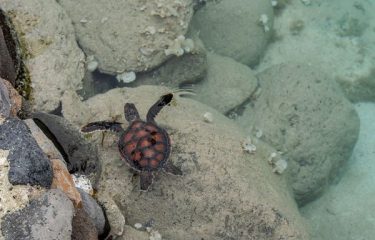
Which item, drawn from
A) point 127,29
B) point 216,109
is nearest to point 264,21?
point 216,109

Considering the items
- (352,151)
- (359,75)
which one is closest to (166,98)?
(352,151)

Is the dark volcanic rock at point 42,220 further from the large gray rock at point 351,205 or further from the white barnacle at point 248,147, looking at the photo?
the large gray rock at point 351,205

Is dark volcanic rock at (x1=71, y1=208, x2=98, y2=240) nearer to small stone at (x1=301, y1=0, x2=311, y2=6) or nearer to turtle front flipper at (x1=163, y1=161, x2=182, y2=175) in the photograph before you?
turtle front flipper at (x1=163, y1=161, x2=182, y2=175)

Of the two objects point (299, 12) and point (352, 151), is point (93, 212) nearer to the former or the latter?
point (352, 151)

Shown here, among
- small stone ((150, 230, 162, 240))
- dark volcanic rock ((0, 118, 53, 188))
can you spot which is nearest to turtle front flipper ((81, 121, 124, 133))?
small stone ((150, 230, 162, 240))

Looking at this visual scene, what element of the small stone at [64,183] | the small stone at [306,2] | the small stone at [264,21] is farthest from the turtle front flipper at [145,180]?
the small stone at [306,2]

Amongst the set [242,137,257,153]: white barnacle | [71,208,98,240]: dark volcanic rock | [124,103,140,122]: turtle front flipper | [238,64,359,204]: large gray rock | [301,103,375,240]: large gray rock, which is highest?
[71,208,98,240]: dark volcanic rock

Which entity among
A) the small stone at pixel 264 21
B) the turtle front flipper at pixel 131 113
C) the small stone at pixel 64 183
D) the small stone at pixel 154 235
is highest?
the small stone at pixel 64 183
